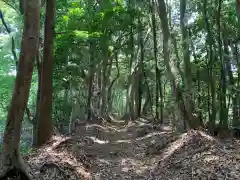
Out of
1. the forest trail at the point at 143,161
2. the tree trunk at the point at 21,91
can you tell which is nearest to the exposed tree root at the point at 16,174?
the tree trunk at the point at 21,91

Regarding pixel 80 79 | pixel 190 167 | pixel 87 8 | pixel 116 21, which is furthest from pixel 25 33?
pixel 80 79

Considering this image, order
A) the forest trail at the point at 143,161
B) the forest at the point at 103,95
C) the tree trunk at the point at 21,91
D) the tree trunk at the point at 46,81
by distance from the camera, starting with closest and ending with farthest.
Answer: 1. the tree trunk at the point at 21,91
2. the forest at the point at 103,95
3. the forest trail at the point at 143,161
4. the tree trunk at the point at 46,81

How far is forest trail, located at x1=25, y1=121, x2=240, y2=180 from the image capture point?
8.32 metres

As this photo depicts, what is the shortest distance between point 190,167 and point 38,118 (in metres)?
6.22

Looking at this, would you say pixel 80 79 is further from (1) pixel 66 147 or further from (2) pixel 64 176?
(2) pixel 64 176

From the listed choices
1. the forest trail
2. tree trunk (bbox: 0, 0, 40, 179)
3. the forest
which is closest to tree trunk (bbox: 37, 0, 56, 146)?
the forest

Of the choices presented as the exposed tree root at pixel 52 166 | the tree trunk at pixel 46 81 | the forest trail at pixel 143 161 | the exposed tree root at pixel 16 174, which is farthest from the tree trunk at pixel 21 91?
the tree trunk at pixel 46 81

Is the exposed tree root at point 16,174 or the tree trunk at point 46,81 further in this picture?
the tree trunk at point 46,81

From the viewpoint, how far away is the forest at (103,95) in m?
7.46

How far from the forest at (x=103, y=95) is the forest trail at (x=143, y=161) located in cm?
3

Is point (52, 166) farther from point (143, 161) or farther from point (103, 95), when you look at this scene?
point (103, 95)

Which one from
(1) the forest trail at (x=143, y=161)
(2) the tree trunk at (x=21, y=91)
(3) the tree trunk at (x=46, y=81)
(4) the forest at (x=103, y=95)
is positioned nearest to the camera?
(2) the tree trunk at (x=21, y=91)

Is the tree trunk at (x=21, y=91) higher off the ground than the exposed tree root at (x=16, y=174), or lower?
higher

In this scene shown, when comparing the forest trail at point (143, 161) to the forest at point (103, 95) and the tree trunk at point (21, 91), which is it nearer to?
the forest at point (103, 95)
